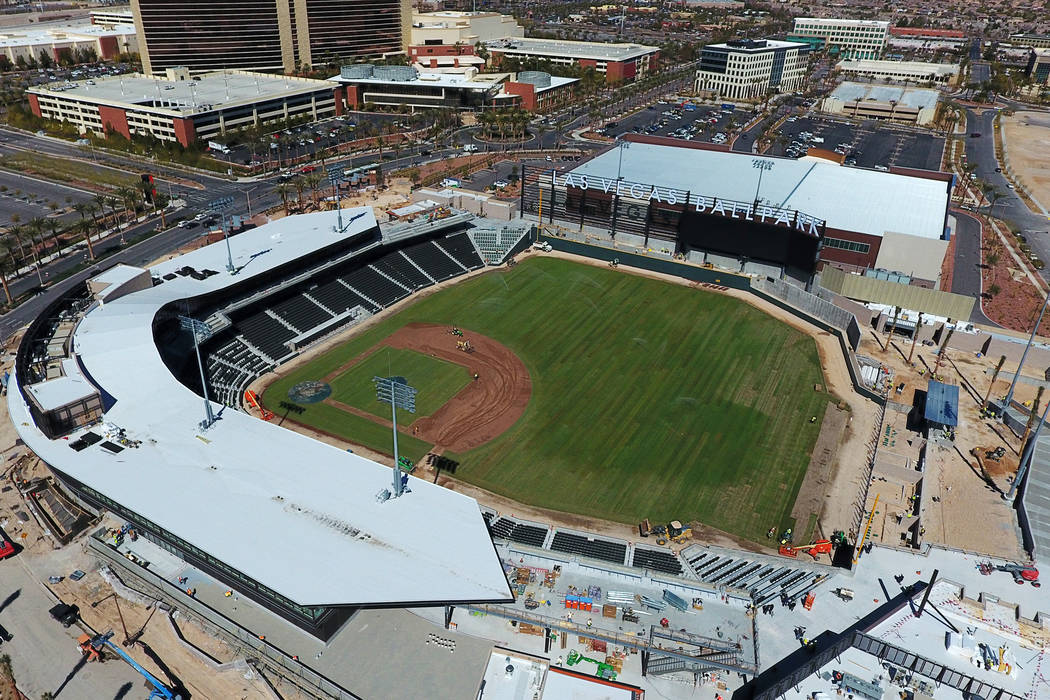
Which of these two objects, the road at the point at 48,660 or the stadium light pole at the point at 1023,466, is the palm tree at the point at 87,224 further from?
the stadium light pole at the point at 1023,466

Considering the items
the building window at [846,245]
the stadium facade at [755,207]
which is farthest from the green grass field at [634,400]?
the building window at [846,245]

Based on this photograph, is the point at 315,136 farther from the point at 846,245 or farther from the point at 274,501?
the point at 274,501

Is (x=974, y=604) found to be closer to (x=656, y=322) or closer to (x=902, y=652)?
(x=902, y=652)

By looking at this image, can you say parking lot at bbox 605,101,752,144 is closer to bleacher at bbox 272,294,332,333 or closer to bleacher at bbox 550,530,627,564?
bleacher at bbox 272,294,332,333

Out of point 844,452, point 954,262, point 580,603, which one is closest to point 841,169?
point 954,262

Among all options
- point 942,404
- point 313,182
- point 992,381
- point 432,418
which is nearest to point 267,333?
point 432,418
